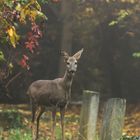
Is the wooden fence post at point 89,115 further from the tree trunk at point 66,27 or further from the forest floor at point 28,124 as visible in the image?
the tree trunk at point 66,27

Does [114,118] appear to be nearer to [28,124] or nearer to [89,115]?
[89,115]

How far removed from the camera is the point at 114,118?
24.9 feet

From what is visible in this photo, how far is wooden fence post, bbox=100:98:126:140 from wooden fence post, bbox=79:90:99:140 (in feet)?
2.57

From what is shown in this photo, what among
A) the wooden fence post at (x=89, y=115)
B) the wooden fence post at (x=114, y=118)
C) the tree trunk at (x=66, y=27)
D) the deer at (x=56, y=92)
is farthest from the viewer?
the tree trunk at (x=66, y=27)

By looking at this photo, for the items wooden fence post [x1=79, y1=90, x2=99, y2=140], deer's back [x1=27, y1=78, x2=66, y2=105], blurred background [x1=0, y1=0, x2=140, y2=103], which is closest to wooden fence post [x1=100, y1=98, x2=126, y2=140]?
wooden fence post [x1=79, y1=90, x2=99, y2=140]

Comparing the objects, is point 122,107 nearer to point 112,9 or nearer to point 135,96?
point 112,9

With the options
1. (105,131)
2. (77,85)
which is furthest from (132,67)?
(105,131)

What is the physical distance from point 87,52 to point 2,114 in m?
7.43

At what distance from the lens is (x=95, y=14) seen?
854 inches

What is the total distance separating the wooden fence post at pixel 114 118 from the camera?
24.8 ft

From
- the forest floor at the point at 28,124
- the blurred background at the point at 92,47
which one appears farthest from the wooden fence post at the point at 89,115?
the blurred background at the point at 92,47

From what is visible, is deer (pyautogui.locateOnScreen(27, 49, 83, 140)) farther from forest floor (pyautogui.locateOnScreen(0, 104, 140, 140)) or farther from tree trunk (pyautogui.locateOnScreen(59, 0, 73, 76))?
tree trunk (pyautogui.locateOnScreen(59, 0, 73, 76))

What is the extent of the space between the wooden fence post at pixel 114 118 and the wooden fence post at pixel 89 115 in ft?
2.57

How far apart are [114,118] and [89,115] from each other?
0.89 m
